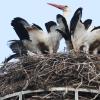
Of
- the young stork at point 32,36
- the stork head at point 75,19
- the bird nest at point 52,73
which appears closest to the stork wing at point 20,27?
the young stork at point 32,36

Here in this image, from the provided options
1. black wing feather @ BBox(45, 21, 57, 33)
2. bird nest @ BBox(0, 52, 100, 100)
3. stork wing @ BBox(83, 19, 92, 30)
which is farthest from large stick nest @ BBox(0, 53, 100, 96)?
stork wing @ BBox(83, 19, 92, 30)

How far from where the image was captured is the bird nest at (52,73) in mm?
7617

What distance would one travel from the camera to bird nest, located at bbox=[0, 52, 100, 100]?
762 cm

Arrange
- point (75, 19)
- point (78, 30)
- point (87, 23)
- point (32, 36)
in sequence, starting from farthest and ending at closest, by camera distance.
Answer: point (87, 23)
point (32, 36)
point (78, 30)
point (75, 19)

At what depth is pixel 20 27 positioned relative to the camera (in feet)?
29.8

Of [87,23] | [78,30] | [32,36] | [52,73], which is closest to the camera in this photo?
[52,73]

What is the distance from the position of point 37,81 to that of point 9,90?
52cm

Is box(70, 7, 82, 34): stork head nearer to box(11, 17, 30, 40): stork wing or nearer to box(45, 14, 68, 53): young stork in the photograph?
box(45, 14, 68, 53): young stork

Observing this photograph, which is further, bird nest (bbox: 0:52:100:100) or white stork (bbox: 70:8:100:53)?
white stork (bbox: 70:8:100:53)

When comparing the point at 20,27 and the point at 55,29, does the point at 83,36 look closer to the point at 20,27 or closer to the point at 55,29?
the point at 55,29

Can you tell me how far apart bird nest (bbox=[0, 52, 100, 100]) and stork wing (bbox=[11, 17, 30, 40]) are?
88 cm

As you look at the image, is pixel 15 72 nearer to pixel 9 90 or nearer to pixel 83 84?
pixel 9 90

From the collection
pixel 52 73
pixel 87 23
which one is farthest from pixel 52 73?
pixel 87 23

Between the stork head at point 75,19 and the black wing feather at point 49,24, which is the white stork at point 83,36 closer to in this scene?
the stork head at point 75,19
